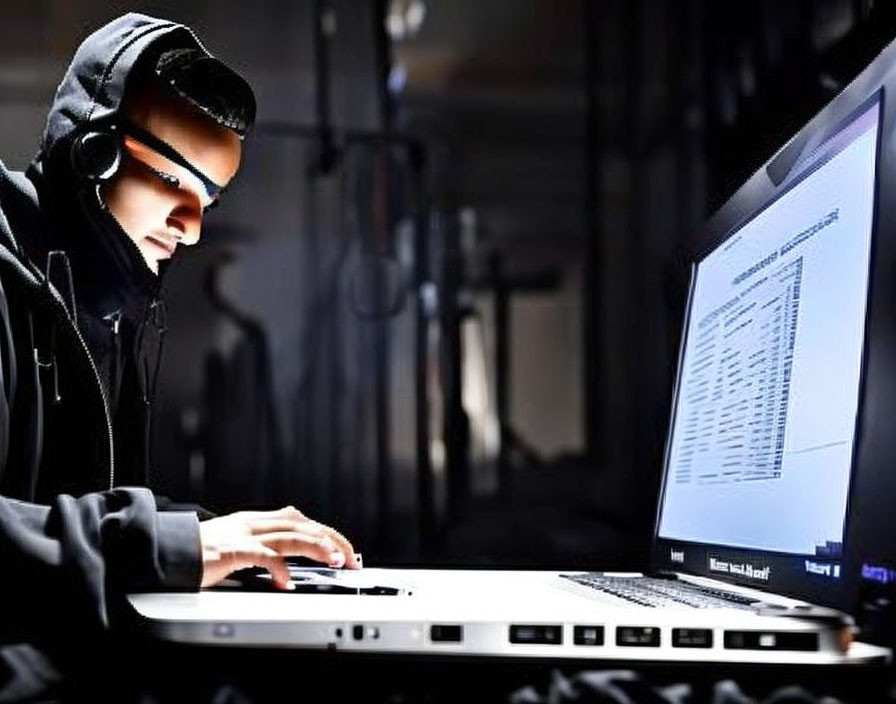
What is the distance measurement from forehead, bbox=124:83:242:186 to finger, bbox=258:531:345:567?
499mm

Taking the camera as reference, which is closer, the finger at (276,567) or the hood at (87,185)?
the finger at (276,567)

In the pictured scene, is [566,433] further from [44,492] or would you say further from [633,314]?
[44,492]

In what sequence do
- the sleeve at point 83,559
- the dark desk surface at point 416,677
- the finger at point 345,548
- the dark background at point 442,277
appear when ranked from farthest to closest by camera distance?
the dark background at point 442,277, the finger at point 345,548, the sleeve at point 83,559, the dark desk surface at point 416,677

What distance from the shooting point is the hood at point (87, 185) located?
3.98 ft

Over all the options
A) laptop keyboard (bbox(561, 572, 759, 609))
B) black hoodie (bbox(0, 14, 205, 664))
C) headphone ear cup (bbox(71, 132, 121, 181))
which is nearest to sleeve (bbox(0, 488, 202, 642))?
black hoodie (bbox(0, 14, 205, 664))

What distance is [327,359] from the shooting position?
9.04 ft

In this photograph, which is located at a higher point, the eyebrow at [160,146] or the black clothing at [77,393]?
the eyebrow at [160,146]

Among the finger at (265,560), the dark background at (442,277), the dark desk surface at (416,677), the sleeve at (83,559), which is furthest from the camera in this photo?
the dark background at (442,277)

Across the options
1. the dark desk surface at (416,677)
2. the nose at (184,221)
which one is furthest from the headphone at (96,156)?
the dark desk surface at (416,677)

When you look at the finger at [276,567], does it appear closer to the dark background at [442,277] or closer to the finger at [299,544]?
the finger at [299,544]

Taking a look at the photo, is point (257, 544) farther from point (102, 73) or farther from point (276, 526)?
point (102, 73)

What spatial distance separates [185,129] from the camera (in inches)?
50.1

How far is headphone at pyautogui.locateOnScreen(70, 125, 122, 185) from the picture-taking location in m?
1.17

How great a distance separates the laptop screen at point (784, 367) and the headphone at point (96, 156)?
25.1 inches
